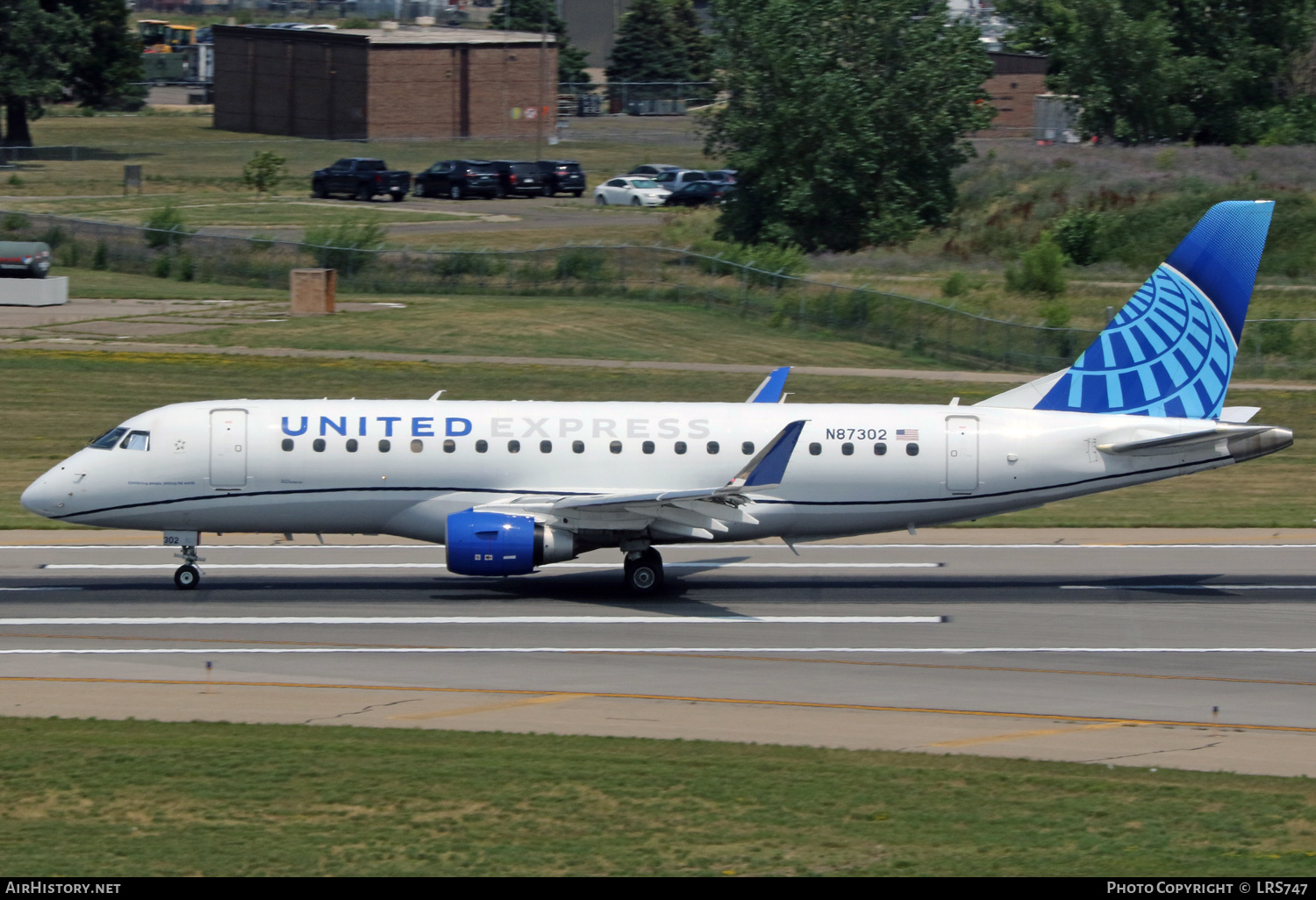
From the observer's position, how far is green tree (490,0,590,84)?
6358 inches

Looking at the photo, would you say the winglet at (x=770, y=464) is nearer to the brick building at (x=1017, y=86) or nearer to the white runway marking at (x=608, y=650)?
the white runway marking at (x=608, y=650)

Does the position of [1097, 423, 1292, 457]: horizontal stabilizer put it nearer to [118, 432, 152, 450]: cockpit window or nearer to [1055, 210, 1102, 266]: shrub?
[118, 432, 152, 450]: cockpit window

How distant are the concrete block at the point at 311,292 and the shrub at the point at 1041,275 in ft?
95.6

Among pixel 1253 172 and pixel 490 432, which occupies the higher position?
pixel 1253 172

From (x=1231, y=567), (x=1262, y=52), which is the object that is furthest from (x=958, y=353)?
(x=1262, y=52)

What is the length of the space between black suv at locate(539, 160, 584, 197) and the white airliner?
70764 mm

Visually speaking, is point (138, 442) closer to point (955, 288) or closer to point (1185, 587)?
point (1185, 587)

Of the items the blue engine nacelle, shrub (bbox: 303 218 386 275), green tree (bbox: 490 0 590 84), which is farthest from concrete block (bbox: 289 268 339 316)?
green tree (bbox: 490 0 590 84)

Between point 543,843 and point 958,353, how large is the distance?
4557 cm

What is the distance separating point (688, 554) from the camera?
1257 inches

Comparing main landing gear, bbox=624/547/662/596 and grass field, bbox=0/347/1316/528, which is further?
grass field, bbox=0/347/1316/528

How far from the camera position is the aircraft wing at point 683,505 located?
2538 cm

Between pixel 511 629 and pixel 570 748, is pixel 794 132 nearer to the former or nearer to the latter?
pixel 511 629

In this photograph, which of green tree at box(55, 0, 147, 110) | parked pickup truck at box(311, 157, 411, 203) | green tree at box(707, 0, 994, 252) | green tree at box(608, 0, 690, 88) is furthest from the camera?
green tree at box(608, 0, 690, 88)
